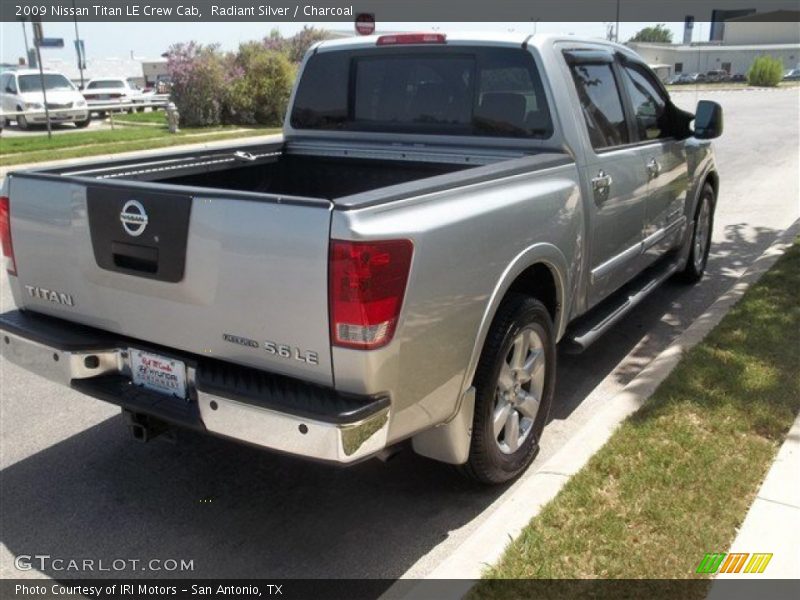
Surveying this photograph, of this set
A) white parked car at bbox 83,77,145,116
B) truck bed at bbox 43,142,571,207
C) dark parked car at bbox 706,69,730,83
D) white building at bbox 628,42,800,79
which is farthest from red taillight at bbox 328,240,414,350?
white building at bbox 628,42,800,79

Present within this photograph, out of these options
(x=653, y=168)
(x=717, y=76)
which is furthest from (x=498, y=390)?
(x=717, y=76)

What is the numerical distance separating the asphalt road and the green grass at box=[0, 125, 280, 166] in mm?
12228

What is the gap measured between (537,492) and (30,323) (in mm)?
2402

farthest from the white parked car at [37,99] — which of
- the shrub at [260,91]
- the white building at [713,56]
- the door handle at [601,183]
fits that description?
the white building at [713,56]

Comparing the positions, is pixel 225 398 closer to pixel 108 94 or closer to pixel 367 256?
pixel 367 256

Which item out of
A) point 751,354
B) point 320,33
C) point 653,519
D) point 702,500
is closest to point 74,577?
point 653,519

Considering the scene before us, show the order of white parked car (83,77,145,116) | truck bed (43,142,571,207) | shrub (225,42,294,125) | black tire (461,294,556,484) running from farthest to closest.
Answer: white parked car (83,77,145,116) → shrub (225,42,294,125) → truck bed (43,142,571,207) → black tire (461,294,556,484)

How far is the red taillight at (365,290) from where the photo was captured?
2613mm

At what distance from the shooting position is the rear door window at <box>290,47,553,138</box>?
421 centimetres

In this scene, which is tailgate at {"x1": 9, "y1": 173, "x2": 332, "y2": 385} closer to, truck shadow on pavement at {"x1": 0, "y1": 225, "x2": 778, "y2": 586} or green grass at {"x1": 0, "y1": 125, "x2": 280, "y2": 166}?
truck shadow on pavement at {"x1": 0, "y1": 225, "x2": 778, "y2": 586}

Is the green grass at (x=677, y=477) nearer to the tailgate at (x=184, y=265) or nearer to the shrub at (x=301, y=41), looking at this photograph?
the tailgate at (x=184, y=265)

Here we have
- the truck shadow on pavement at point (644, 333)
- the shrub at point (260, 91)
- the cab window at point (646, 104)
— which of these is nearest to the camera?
the truck shadow on pavement at point (644, 333)

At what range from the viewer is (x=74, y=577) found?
3.17 m

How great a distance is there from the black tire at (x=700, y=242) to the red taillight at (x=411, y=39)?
3054mm
